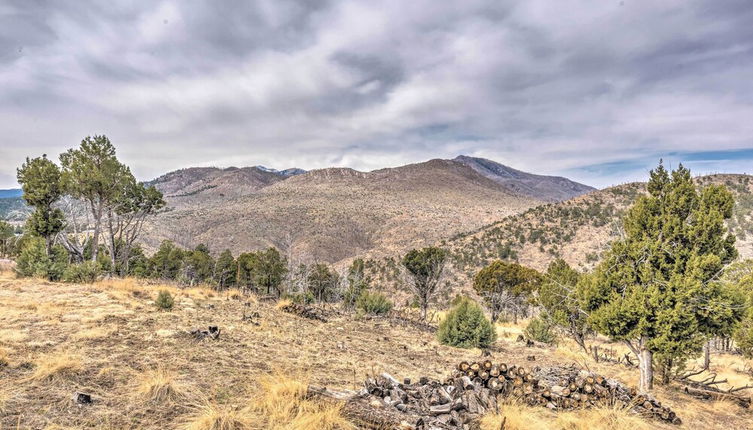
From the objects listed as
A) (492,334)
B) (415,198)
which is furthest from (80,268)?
(415,198)

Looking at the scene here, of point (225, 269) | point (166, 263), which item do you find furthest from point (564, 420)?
point (166, 263)

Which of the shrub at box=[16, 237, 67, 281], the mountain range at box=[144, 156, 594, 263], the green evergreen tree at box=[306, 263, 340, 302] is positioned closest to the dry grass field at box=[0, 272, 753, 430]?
the shrub at box=[16, 237, 67, 281]

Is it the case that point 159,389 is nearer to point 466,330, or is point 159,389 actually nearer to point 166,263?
point 466,330

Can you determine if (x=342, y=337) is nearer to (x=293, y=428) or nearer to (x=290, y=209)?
(x=293, y=428)

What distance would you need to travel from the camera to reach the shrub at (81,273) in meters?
17.2

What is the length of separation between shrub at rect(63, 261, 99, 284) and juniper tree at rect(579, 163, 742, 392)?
2201 centimetres

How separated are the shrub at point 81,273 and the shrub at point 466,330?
58.1 feet

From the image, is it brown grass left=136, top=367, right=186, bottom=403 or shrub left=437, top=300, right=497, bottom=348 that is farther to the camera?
shrub left=437, top=300, right=497, bottom=348

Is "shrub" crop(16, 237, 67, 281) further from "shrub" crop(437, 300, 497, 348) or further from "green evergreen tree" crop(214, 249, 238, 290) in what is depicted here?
"green evergreen tree" crop(214, 249, 238, 290)

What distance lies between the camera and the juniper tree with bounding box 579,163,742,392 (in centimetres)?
884

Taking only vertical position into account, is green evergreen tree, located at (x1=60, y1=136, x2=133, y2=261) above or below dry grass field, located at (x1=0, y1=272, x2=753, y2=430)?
above

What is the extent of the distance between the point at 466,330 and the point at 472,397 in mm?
10185

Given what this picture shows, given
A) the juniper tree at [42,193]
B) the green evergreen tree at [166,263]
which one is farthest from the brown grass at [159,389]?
the green evergreen tree at [166,263]

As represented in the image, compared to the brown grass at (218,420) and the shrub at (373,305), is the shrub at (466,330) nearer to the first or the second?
the shrub at (373,305)
